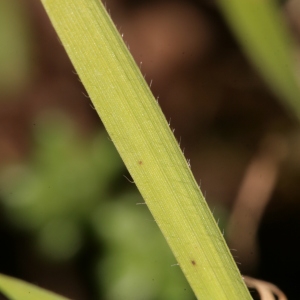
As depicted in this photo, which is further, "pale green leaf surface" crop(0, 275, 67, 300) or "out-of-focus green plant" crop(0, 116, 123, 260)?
"out-of-focus green plant" crop(0, 116, 123, 260)

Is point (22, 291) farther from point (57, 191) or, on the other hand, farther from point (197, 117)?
point (197, 117)

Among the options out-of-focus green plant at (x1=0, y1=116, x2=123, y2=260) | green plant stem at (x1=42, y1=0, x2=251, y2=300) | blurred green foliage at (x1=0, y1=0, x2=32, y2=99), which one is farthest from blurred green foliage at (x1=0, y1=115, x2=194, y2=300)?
green plant stem at (x1=42, y1=0, x2=251, y2=300)

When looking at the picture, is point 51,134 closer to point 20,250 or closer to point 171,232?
point 20,250

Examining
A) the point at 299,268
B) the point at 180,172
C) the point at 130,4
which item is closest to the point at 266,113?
the point at 299,268

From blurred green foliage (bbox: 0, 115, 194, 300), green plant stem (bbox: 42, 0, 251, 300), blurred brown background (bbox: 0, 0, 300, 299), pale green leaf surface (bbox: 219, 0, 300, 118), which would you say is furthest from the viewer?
blurred brown background (bbox: 0, 0, 300, 299)

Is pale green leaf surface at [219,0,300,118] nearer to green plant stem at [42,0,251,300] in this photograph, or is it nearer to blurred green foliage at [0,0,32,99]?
green plant stem at [42,0,251,300]

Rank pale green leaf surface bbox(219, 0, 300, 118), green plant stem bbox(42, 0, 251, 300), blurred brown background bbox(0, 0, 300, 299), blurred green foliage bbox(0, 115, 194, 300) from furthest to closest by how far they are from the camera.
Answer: blurred brown background bbox(0, 0, 300, 299) → blurred green foliage bbox(0, 115, 194, 300) → pale green leaf surface bbox(219, 0, 300, 118) → green plant stem bbox(42, 0, 251, 300)

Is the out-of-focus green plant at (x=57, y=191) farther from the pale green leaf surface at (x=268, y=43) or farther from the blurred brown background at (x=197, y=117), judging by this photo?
the pale green leaf surface at (x=268, y=43)

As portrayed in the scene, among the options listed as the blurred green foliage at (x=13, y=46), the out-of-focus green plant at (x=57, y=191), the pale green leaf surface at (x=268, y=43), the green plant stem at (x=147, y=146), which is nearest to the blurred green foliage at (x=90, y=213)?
the out-of-focus green plant at (x=57, y=191)

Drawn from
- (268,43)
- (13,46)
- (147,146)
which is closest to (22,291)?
(147,146)
